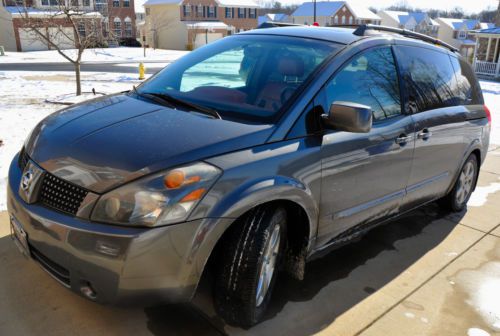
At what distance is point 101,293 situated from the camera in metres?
2.19

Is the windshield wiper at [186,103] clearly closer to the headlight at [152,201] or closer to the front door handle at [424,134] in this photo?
the headlight at [152,201]

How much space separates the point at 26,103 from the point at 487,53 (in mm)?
32478

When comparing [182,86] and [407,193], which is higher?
[182,86]

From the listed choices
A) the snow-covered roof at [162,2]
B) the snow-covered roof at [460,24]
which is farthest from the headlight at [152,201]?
the snow-covered roof at [460,24]

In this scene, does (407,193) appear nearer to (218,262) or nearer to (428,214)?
(428,214)

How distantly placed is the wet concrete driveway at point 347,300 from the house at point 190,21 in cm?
4770

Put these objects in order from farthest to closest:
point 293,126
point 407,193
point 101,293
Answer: point 407,193 < point 293,126 < point 101,293

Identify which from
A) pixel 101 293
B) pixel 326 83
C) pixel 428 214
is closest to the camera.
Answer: pixel 101 293

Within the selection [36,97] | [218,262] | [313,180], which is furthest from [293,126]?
[36,97]

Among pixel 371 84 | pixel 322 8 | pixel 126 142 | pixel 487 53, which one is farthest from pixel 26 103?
pixel 322 8

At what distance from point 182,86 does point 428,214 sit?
299 cm

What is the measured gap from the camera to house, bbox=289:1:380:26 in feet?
201

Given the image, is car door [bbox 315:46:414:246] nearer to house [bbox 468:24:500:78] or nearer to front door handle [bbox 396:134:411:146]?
front door handle [bbox 396:134:411:146]

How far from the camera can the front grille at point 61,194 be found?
2225mm
